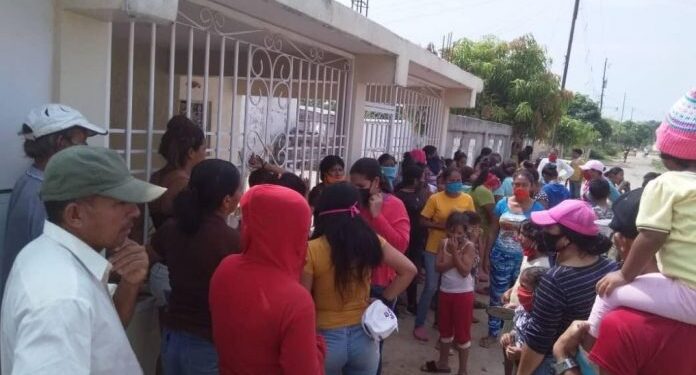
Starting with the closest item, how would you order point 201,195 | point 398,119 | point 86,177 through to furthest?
point 86,177 → point 201,195 → point 398,119

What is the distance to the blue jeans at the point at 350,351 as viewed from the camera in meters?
2.37

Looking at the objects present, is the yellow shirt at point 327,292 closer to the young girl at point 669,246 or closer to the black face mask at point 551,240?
the black face mask at point 551,240

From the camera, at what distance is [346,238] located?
231cm

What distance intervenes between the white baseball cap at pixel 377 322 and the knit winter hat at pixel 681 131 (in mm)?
1318

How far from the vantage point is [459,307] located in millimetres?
4051

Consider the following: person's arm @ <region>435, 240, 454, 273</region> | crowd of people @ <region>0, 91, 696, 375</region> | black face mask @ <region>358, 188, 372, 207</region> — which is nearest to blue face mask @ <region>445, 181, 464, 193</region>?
person's arm @ <region>435, 240, 454, 273</region>

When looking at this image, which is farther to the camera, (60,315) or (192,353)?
(192,353)

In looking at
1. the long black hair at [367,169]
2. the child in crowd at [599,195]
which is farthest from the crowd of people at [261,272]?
the child in crowd at [599,195]

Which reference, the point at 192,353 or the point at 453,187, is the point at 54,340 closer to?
the point at 192,353

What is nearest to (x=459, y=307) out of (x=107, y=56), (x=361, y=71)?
(x=361, y=71)

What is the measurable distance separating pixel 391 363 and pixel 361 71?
9.43 feet

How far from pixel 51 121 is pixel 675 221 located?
2.36 meters

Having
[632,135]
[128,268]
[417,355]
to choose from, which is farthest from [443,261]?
[632,135]

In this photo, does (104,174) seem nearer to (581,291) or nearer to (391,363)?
(581,291)
